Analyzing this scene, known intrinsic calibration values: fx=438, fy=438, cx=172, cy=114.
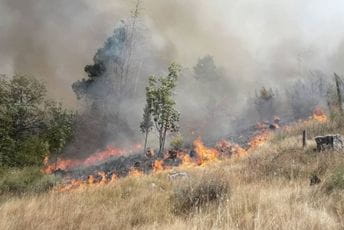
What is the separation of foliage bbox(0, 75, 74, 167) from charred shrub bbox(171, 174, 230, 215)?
10377 millimetres

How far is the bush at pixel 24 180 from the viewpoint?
605 inches

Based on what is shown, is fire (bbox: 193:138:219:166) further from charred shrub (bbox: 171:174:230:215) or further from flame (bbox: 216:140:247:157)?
charred shrub (bbox: 171:174:230:215)

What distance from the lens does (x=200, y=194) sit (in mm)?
7887

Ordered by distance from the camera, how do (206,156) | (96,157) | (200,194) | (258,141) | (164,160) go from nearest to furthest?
(200,194)
(206,156)
(258,141)
(164,160)
(96,157)

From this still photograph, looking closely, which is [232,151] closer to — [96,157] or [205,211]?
[205,211]

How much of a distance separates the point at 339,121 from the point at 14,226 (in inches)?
1048

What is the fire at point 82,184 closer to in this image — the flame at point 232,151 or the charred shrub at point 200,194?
the charred shrub at point 200,194

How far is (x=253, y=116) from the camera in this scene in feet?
228

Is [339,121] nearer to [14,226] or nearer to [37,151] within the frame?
[37,151]

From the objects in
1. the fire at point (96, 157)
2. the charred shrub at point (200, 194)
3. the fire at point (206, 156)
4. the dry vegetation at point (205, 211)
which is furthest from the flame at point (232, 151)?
the fire at point (96, 157)

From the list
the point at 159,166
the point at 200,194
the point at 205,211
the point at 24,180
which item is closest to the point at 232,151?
the point at 159,166

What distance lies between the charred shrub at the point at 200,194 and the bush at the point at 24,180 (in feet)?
27.0

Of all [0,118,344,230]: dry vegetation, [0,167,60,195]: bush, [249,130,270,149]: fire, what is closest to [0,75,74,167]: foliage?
[0,167,60,195]: bush

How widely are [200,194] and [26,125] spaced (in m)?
12.3
